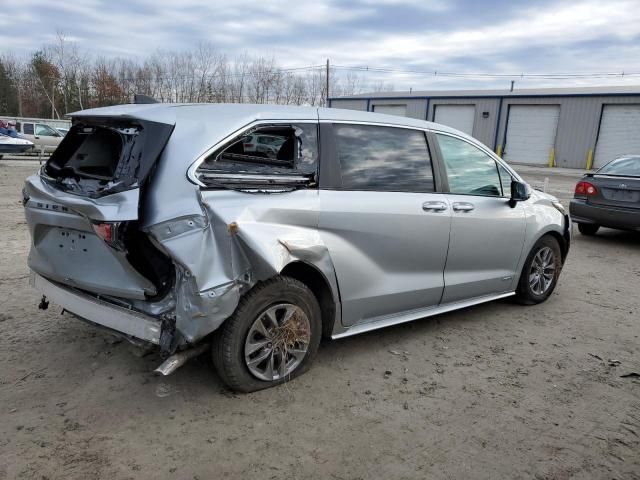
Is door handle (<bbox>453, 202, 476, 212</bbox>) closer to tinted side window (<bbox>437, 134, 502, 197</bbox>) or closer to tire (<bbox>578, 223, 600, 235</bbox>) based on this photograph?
tinted side window (<bbox>437, 134, 502, 197</bbox>)

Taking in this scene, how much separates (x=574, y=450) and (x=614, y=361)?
60.5 inches

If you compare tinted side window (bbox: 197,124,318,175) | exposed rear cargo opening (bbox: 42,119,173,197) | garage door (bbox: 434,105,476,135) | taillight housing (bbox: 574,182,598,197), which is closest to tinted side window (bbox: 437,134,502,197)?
tinted side window (bbox: 197,124,318,175)

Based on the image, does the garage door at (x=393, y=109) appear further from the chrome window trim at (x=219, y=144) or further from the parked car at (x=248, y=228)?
the chrome window trim at (x=219, y=144)

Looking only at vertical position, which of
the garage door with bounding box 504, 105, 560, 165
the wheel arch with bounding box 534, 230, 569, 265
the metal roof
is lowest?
the wheel arch with bounding box 534, 230, 569, 265

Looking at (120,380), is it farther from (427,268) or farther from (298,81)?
(298,81)

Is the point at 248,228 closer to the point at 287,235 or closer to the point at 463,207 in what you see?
the point at 287,235

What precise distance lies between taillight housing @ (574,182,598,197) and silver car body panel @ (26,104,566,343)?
4910 mm

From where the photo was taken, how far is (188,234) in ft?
9.03

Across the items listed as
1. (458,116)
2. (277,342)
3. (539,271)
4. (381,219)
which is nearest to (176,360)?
(277,342)

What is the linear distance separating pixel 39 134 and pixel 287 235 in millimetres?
26204

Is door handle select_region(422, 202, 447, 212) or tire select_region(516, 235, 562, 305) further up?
door handle select_region(422, 202, 447, 212)

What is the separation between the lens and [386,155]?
385cm

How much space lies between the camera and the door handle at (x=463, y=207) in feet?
13.6

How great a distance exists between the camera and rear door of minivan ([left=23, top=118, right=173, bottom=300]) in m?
2.78
